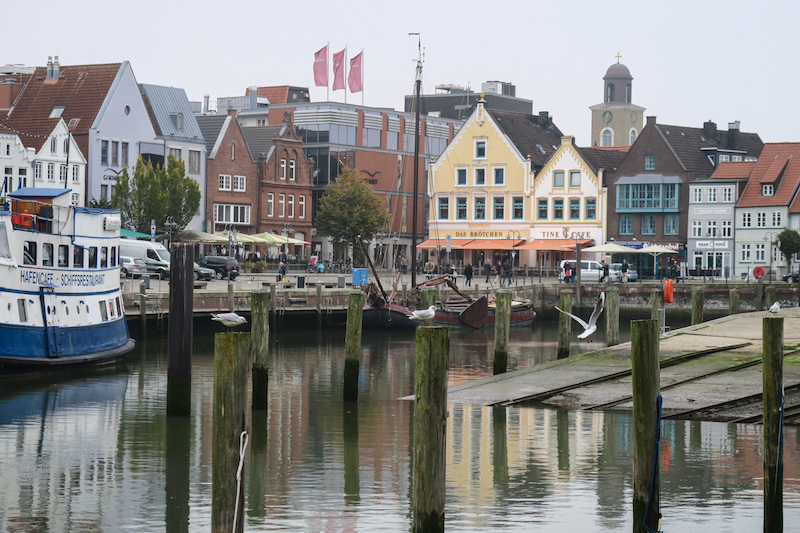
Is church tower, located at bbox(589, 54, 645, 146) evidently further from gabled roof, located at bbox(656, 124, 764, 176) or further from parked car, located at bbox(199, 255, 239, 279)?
parked car, located at bbox(199, 255, 239, 279)

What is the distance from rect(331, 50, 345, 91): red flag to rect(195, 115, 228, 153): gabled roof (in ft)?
27.4

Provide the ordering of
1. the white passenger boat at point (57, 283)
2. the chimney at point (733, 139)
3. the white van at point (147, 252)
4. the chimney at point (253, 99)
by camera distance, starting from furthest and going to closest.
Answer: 1. the chimney at point (253, 99)
2. the chimney at point (733, 139)
3. the white van at point (147, 252)
4. the white passenger boat at point (57, 283)

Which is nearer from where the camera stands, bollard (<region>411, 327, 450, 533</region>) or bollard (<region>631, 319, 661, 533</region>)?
bollard (<region>411, 327, 450, 533</region>)

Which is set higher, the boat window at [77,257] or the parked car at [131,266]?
the boat window at [77,257]

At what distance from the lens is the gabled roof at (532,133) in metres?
88.6

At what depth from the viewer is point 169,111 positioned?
8275cm

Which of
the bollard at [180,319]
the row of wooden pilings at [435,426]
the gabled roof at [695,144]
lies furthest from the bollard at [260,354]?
the gabled roof at [695,144]

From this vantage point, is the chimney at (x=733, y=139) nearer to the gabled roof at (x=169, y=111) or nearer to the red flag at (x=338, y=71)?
the red flag at (x=338, y=71)

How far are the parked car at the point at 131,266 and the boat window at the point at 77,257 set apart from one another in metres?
19.1

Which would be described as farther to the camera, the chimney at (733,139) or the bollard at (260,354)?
the chimney at (733,139)

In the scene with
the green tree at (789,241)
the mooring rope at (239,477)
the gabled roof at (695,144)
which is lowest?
the mooring rope at (239,477)

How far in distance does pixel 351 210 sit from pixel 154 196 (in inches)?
828

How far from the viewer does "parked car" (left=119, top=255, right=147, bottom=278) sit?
2174 inches

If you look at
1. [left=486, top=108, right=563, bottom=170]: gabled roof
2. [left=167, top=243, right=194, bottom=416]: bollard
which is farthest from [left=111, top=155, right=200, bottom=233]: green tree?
[left=167, top=243, right=194, bottom=416]: bollard
